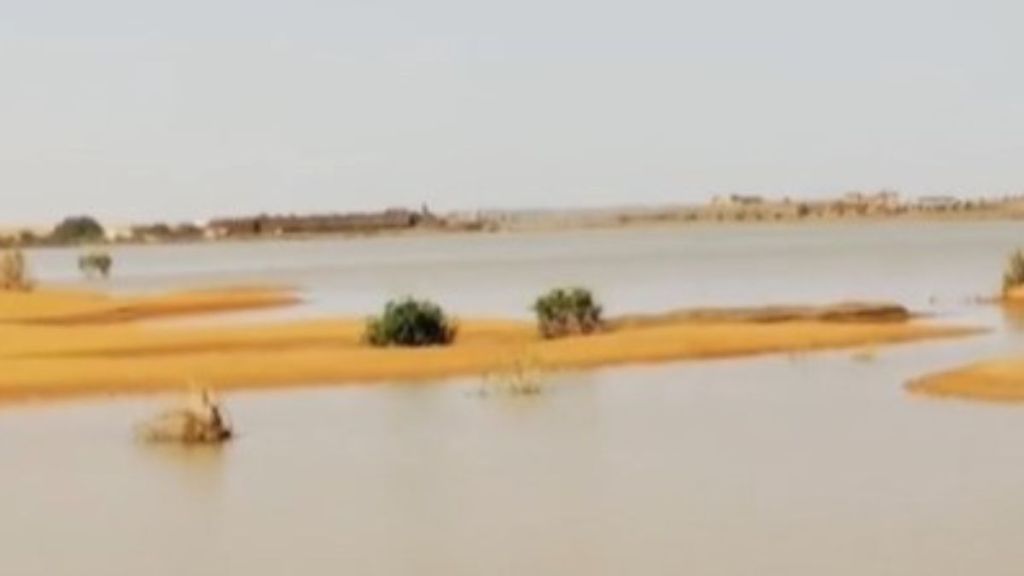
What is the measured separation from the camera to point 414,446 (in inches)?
859

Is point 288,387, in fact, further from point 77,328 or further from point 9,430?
point 77,328

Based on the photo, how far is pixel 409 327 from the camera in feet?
116

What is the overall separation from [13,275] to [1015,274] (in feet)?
90.0

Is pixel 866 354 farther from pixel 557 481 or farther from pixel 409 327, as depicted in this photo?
pixel 557 481

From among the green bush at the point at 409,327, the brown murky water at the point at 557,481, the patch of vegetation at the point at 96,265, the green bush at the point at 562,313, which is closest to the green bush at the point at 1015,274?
the green bush at the point at 562,313

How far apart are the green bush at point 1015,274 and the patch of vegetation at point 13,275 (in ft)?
83.9

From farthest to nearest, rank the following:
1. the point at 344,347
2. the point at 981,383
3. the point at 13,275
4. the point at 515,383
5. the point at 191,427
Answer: the point at 13,275
the point at 344,347
the point at 515,383
the point at 981,383
the point at 191,427

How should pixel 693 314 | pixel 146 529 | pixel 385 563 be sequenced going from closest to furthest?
pixel 385 563, pixel 146 529, pixel 693 314

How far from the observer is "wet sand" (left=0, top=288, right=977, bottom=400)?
31.4 metres

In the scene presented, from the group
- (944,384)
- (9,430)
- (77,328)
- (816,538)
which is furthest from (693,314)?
(816,538)

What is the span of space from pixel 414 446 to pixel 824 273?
50.2 m

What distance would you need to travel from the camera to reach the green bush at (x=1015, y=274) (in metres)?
48.4

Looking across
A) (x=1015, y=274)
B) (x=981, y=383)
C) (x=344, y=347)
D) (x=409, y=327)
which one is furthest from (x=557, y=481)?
(x=1015, y=274)

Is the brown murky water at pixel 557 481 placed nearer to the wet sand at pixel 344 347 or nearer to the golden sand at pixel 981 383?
the golden sand at pixel 981 383
